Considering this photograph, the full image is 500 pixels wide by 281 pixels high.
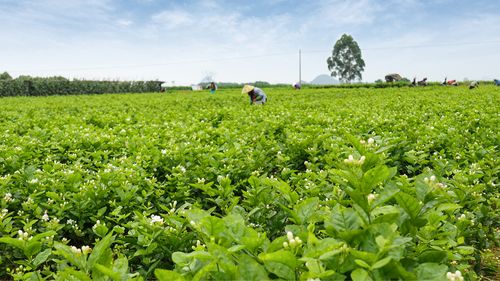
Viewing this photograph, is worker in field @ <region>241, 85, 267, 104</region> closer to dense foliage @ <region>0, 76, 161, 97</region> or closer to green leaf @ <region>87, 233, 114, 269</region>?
green leaf @ <region>87, 233, 114, 269</region>

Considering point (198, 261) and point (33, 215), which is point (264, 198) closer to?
point (198, 261)

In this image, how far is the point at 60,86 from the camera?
4494 cm

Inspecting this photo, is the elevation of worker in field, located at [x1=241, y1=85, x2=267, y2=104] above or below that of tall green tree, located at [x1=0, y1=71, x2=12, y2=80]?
below

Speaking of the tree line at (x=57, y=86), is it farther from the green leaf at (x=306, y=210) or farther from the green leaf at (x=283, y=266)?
the green leaf at (x=283, y=266)

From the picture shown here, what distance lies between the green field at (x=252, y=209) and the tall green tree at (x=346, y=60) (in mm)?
103429

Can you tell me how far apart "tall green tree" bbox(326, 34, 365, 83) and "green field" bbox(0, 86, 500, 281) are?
103 metres

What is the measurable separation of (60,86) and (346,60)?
8120 cm

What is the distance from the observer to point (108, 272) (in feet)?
4.78

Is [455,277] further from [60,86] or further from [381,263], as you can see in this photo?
[60,86]

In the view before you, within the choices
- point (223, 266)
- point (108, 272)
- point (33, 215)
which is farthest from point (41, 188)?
point (223, 266)

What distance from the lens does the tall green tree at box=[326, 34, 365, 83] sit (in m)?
107

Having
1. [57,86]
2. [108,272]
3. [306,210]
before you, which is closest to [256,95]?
[306,210]

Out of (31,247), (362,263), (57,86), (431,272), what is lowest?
(31,247)

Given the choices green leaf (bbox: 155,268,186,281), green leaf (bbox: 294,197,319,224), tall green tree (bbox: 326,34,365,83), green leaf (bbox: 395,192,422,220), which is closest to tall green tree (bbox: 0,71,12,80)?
green leaf (bbox: 294,197,319,224)
